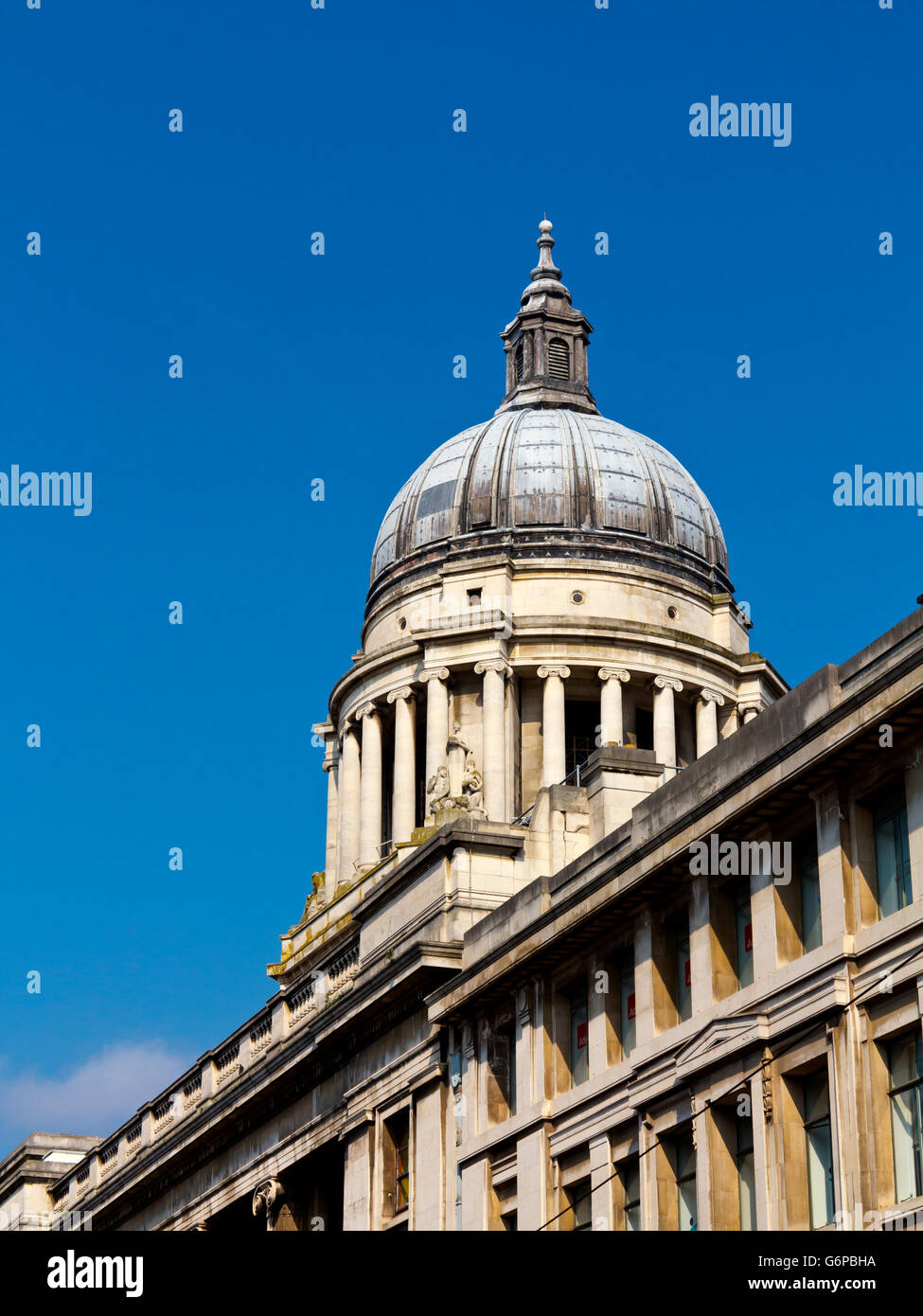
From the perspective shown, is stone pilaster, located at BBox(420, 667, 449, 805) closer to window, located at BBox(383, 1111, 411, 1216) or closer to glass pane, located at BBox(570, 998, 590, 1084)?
window, located at BBox(383, 1111, 411, 1216)

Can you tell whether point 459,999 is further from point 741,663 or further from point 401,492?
point 401,492

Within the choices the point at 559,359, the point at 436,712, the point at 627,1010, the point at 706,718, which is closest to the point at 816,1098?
the point at 627,1010

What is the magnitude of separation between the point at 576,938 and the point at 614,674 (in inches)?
1491

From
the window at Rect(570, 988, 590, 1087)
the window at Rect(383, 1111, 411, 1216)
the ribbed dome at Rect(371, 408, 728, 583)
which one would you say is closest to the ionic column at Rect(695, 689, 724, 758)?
the ribbed dome at Rect(371, 408, 728, 583)

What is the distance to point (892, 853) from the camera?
3619 centimetres

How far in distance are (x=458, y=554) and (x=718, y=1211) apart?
4846 centimetres

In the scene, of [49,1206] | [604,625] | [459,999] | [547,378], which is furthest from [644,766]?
[547,378]

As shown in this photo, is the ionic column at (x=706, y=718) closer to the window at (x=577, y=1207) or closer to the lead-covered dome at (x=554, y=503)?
the lead-covered dome at (x=554, y=503)

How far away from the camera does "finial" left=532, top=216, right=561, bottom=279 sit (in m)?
98.3

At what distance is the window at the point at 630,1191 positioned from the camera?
4162cm

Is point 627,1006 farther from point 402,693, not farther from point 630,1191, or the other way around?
point 402,693

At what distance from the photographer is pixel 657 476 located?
88.9 m

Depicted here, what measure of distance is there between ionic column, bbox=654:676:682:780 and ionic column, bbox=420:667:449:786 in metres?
6.89
